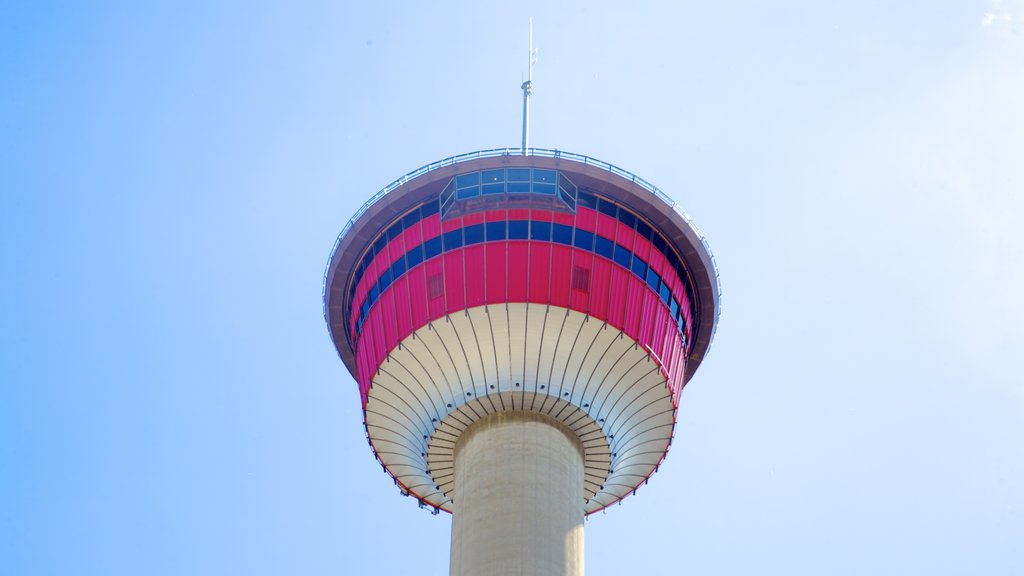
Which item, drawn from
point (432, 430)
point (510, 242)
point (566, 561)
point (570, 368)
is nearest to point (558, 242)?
point (510, 242)

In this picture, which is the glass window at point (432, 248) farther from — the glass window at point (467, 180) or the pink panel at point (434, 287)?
the glass window at point (467, 180)

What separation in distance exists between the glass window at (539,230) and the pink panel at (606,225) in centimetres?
222

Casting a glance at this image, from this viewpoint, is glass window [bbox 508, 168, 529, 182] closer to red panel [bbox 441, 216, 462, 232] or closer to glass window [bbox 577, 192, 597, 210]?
glass window [bbox 577, 192, 597, 210]

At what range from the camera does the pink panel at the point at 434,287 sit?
167 feet

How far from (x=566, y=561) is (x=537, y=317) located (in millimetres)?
9551

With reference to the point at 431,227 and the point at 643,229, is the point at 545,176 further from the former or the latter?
the point at 431,227

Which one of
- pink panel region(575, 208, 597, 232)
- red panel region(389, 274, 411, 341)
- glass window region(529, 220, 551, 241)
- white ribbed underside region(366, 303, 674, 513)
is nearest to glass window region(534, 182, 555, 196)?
glass window region(529, 220, 551, 241)

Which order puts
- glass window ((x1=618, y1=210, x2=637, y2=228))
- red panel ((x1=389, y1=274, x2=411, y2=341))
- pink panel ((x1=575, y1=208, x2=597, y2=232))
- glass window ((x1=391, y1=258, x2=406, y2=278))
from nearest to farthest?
red panel ((x1=389, y1=274, x2=411, y2=341)) → pink panel ((x1=575, y1=208, x2=597, y2=232)) → glass window ((x1=391, y1=258, x2=406, y2=278)) → glass window ((x1=618, y1=210, x2=637, y2=228))

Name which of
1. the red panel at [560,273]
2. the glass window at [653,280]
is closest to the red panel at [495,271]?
the red panel at [560,273]

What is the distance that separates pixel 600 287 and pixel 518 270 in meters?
3.41

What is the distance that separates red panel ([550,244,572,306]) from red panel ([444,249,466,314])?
365 centimetres

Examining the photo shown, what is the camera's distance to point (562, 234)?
5197 cm

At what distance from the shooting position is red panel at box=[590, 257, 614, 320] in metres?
50.7

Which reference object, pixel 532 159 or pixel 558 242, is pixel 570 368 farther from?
pixel 532 159
